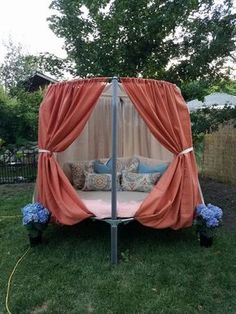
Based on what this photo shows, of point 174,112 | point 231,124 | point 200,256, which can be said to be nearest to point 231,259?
point 200,256

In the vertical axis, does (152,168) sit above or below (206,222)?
above

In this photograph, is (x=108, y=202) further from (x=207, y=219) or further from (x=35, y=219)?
(x=207, y=219)

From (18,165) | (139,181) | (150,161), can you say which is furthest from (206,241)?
(18,165)

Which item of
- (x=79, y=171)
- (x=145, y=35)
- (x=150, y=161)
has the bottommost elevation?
(x=79, y=171)

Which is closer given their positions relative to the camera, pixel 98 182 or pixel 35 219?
pixel 35 219

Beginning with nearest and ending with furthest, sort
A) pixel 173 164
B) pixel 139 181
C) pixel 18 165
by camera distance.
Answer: pixel 173 164
pixel 139 181
pixel 18 165

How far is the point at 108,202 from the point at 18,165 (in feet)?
16.6

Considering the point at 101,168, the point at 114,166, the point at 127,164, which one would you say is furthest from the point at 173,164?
the point at 101,168

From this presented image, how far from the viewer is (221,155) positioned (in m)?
8.66

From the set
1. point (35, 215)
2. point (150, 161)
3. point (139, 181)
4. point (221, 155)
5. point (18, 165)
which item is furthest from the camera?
point (18, 165)

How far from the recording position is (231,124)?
315 inches

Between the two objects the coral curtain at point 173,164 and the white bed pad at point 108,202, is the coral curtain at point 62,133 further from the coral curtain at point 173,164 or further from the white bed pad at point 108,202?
the coral curtain at point 173,164

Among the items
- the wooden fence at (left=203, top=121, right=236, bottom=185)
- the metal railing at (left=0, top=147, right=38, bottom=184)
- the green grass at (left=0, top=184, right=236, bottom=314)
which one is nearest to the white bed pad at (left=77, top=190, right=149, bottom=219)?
the green grass at (left=0, top=184, right=236, bottom=314)

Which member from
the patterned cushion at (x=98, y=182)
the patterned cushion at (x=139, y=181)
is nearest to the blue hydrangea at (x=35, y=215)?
the patterned cushion at (x=98, y=182)
